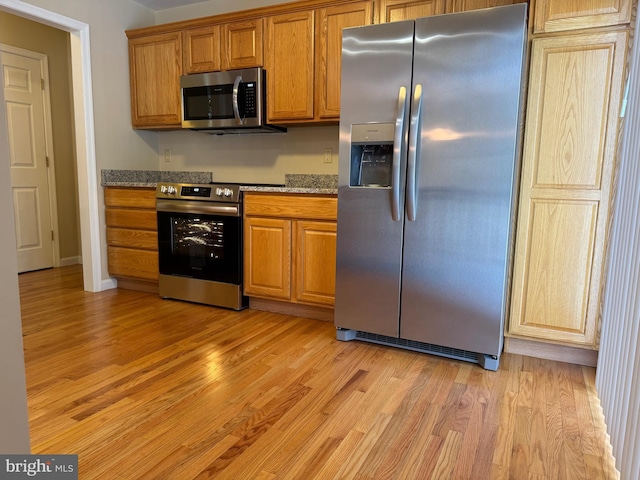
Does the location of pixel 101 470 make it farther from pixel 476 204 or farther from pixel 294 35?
pixel 294 35

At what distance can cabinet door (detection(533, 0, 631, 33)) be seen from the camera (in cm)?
202

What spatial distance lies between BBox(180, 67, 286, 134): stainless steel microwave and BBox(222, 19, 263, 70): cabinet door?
0.34ft

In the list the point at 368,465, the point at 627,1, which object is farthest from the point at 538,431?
the point at 627,1

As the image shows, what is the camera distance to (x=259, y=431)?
162 cm

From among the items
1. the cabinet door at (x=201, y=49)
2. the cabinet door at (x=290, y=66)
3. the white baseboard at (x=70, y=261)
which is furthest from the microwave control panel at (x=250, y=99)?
the white baseboard at (x=70, y=261)

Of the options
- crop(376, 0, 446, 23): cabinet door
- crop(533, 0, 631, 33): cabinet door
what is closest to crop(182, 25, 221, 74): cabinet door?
crop(376, 0, 446, 23): cabinet door

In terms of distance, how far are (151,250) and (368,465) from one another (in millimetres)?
2696

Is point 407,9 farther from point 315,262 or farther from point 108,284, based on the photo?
point 108,284

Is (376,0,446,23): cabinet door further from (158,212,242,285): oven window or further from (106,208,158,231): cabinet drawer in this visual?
(106,208,158,231): cabinet drawer

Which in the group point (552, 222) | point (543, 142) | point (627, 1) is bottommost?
point (552, 222)

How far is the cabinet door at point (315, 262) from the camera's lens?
2.82m

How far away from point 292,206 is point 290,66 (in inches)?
42.6

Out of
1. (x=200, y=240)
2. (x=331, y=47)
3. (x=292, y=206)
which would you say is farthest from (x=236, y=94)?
(x=200, y=240)

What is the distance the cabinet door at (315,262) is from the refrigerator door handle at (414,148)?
0.69 meters
